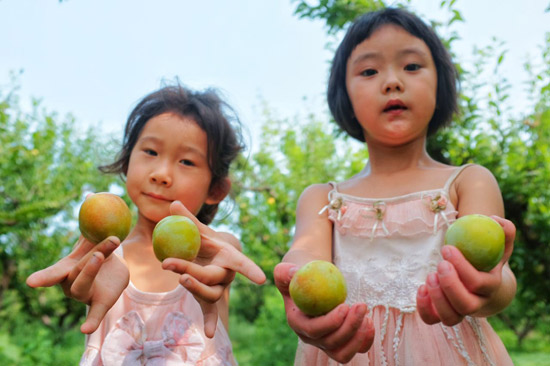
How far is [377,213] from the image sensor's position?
1995 millimetres

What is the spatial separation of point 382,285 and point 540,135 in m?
3.24

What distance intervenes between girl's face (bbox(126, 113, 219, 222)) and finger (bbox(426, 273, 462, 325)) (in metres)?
1.17

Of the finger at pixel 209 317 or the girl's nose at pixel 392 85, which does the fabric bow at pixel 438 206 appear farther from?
the finger at pixel 209 317

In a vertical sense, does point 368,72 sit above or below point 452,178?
above

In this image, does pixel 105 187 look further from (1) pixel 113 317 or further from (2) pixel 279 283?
(2) pixel 279 283

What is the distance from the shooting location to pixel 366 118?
2.02 m

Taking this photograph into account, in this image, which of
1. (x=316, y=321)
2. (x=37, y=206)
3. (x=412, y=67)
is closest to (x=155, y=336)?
(x=316, y=321)

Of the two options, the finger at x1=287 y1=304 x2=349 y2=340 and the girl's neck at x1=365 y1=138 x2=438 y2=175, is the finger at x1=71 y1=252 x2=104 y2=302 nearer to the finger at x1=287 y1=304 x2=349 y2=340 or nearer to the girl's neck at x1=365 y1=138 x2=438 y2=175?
the finger at x1=287 y1=304 x2=349 y2=340

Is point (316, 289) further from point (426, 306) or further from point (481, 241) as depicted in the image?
point (481, 241)

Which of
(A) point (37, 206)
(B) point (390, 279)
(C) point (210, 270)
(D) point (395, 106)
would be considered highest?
(D) point (395, 106)

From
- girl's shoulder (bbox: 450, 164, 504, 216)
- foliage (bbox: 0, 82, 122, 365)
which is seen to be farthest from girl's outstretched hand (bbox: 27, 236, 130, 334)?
foliage (bbox: 0, 82, 122, 365)

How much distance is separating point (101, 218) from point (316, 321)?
2.63ft

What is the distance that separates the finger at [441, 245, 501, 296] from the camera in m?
1.31

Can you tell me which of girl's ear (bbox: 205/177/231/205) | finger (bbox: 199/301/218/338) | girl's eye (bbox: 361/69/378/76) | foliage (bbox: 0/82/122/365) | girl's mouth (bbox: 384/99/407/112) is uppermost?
girl's eye (bbox: 361/69/378/76)
